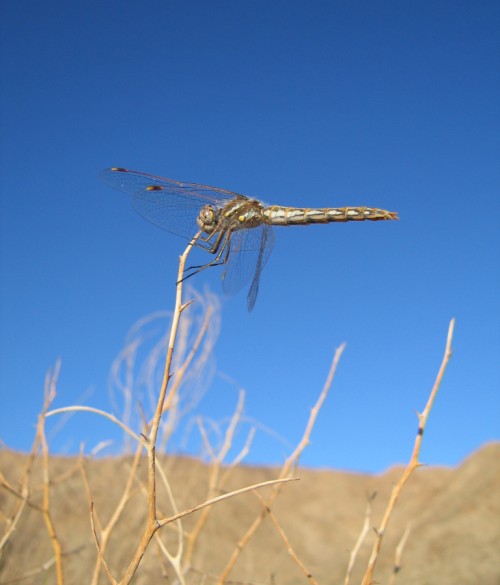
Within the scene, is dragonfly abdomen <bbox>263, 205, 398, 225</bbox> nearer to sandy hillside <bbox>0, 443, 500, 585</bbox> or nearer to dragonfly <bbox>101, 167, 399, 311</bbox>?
dragonfly <bbox>101, 167, 399, 311</bbox>

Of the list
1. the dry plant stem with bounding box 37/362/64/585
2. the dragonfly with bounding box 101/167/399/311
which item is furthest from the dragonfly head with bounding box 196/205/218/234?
the dry plant stem with bounding box 37/362/64/585

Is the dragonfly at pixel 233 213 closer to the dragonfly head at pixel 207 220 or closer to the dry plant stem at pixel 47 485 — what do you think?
the dragonfly head at pixel 207 220

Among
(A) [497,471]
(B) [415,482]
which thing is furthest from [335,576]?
(B) [415,482]

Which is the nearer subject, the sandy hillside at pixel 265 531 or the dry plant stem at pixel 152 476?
the dry plant stem at pixel 152 476

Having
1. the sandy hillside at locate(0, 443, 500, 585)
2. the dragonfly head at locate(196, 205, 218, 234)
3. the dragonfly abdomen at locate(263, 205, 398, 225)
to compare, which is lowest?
the sandy hillside at locate(0, 443, 500, 585)

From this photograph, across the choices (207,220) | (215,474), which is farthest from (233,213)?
(215,474)

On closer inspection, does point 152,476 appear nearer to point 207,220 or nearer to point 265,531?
point 207,220

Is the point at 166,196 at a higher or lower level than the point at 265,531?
higher

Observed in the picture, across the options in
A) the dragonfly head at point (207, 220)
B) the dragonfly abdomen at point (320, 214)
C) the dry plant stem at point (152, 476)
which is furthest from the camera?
the dragonfly abdomen at point (320, 214)

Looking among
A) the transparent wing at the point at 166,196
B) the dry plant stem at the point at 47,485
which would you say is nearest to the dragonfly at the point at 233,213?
the transparent wing at the point at 166,196
